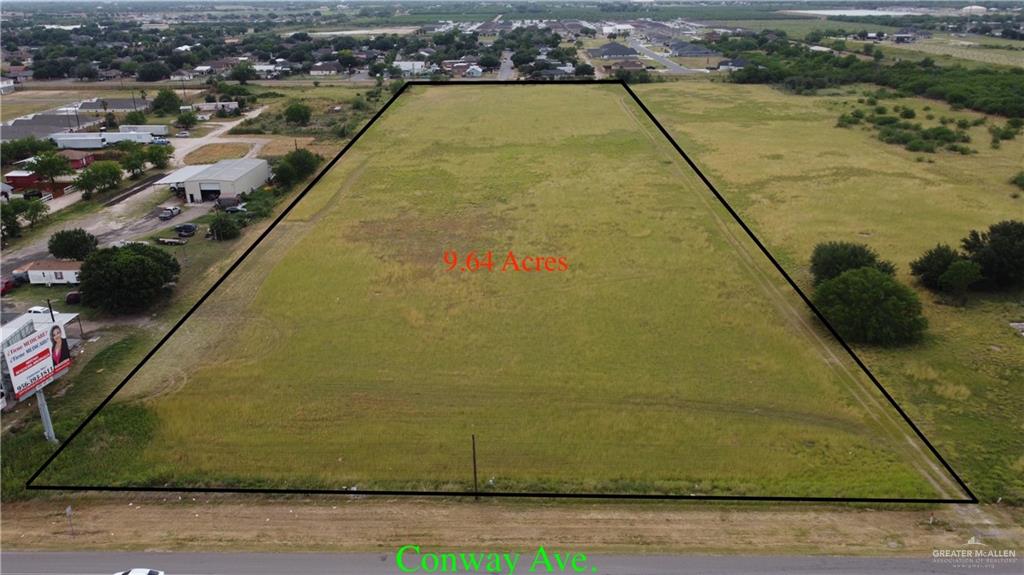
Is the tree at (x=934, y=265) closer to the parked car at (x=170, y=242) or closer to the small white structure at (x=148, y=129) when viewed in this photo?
the parked car at (x=170, y=242)

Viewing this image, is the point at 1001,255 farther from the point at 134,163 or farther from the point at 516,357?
the point at 134,163

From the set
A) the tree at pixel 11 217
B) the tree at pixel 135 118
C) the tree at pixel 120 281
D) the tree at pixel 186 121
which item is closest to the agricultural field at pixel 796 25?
the tree at pixel 186 121

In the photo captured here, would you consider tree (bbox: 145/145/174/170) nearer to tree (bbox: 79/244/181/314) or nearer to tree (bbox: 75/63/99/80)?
tree (bbox: 79/244/181/314)

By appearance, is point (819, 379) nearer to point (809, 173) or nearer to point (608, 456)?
point (608, 456)
